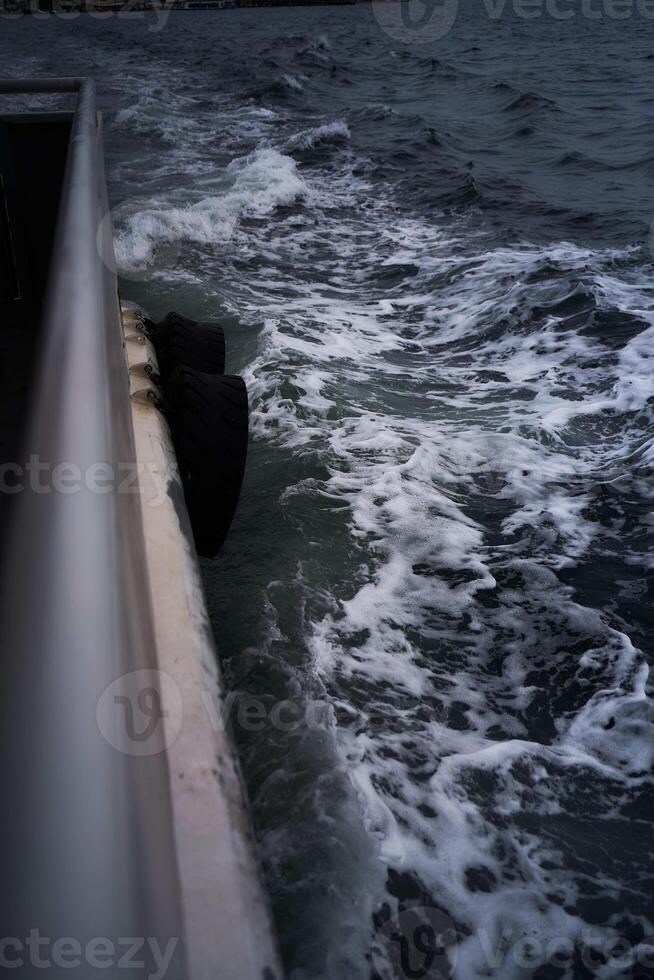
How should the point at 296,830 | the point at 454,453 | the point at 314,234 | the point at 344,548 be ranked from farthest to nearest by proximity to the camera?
1. the point at 314,234
2. the point at 454,453
3. the point at 344,548
4. the point at 296,830

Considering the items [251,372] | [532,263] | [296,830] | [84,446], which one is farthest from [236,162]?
[84,446]

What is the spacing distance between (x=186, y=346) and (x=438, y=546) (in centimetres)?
126

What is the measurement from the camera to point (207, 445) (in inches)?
89.0

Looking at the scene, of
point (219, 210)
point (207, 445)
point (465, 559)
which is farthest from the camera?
point (219, 210)

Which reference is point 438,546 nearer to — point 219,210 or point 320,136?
point 219,210

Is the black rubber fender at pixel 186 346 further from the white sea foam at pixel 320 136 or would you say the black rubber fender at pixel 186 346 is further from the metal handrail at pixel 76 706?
the white sea foam at pixel 320 136

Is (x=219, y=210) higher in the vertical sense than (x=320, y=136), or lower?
lower

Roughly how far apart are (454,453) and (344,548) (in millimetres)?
1097

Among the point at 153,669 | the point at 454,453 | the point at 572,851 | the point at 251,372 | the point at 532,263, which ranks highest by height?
the point at 532,263

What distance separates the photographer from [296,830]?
193cm

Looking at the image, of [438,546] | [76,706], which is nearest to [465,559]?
[438,546]

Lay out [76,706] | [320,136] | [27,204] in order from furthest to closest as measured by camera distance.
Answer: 1. [320,136]
2. [27,204]
3. [76,706]

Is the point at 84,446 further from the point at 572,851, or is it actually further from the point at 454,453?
the point at 454,453

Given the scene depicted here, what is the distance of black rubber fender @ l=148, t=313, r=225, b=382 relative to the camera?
2729mm
